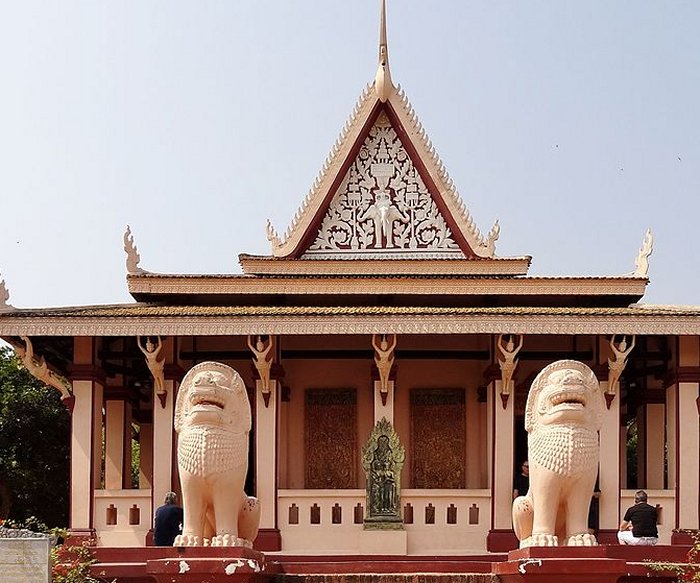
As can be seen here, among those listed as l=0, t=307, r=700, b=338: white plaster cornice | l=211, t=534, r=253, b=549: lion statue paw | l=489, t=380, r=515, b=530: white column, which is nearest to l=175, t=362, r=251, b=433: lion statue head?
l=211, t=534, r=253, b=549: lion statue paw

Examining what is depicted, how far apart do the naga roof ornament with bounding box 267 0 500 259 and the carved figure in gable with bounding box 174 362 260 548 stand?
267 inches

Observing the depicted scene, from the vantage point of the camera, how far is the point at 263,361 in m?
18.8

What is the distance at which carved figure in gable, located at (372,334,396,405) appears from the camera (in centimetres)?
1858

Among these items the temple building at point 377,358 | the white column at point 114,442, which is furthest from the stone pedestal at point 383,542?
the white column at point 114,442

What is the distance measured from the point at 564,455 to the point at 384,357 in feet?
14.9

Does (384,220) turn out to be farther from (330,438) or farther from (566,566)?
(566,566)

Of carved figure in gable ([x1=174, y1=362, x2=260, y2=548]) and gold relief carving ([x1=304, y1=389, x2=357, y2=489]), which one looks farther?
gold relief carving ([x1=304, y1=389, x2=357, y2=489])

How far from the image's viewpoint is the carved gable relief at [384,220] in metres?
21.4

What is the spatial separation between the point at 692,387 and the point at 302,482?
602 centimetres

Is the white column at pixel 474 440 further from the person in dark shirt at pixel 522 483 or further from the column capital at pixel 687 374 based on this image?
the column capital at pixel 687 374

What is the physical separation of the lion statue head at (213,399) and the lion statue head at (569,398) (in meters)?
3.28

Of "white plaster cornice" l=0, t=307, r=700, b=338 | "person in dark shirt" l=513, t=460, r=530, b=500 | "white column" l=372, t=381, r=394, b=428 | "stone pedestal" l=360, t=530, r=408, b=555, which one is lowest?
Answer: "stone pedestal" l=360, t=530, r=408, b=555

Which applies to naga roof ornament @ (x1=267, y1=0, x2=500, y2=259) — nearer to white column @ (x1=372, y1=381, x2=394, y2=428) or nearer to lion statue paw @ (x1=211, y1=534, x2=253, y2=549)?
white column @ (x1=372, y1=381, x2=394, y2=428)

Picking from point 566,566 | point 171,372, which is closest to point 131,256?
point 171,372
